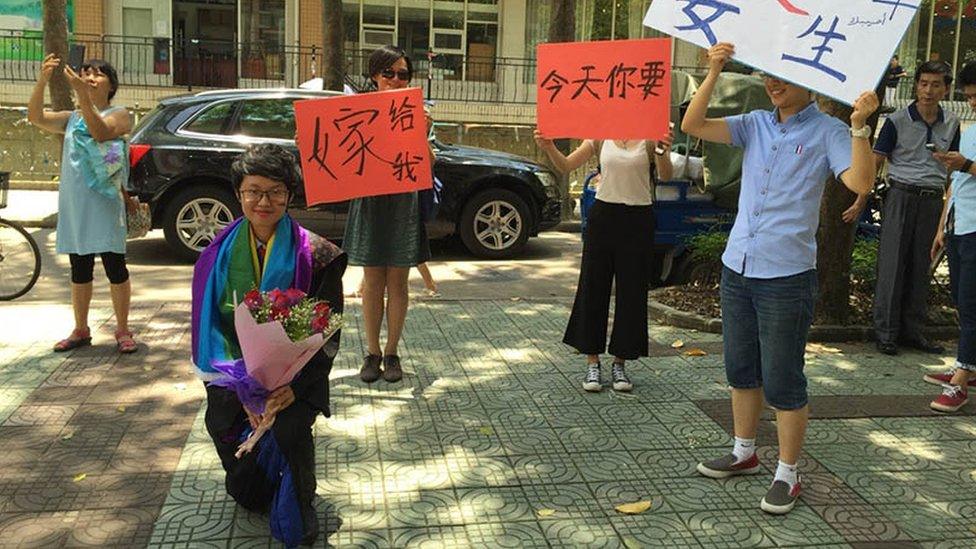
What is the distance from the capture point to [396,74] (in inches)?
192

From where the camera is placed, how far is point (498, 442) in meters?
4.20

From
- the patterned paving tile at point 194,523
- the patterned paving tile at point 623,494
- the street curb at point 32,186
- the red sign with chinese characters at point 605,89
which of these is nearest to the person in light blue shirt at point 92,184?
the patterned paving tile at point 194,523

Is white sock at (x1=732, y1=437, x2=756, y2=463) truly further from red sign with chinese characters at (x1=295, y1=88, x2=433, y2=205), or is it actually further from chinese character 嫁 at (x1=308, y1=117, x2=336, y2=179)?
chinese character 嫁 at (x1=308, y1=117, x2=336, y2=179)

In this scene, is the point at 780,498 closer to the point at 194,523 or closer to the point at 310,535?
the point at 310,535

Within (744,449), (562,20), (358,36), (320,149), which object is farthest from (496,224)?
(358,36)

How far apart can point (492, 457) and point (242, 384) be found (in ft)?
4.55

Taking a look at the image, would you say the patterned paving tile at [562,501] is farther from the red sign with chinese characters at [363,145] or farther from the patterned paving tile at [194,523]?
the red sign with chinese characters at [363,145]

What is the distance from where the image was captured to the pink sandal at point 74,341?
5543 millimetres

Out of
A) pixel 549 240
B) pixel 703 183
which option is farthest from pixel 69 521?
pixel 549 240

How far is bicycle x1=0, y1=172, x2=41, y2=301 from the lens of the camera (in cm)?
711

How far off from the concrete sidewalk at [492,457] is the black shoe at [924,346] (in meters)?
0.15

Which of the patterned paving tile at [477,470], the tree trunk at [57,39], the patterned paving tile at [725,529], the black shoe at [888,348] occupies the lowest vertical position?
the patterned paving tile at [725,529]

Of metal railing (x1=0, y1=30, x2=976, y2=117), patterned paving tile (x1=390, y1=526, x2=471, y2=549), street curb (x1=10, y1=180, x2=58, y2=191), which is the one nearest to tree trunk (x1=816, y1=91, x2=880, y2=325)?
patterned paving tile (x1=390, y1=526, x2=471, y2=549)

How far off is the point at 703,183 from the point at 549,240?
3801 mm
